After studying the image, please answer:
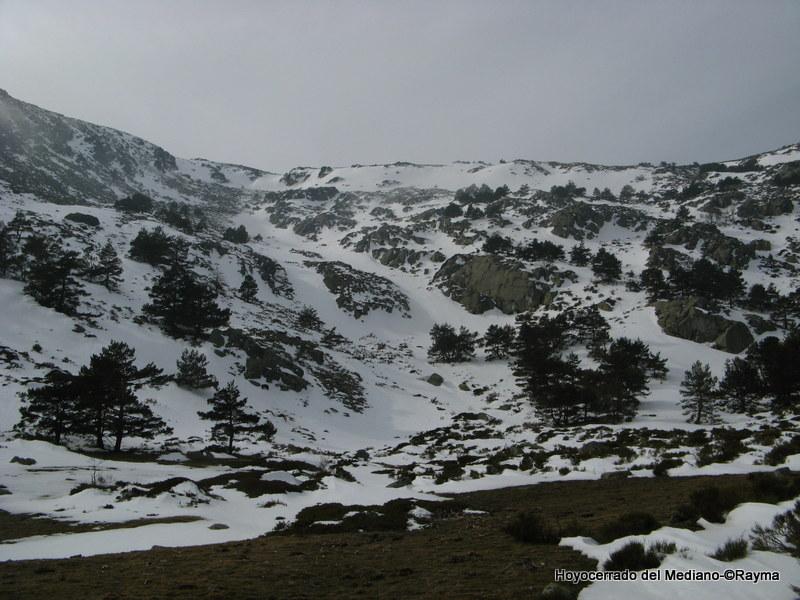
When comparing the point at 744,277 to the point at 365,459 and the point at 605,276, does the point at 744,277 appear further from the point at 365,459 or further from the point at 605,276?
the point at 365,459

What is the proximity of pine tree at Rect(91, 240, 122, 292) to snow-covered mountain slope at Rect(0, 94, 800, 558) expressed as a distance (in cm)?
147

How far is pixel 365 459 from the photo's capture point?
35.1 m

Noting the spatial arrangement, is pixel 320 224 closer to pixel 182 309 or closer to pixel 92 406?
pixel 182 309

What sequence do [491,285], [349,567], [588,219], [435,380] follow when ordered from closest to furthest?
[349,567] → [435,380] → [491,285] → [588,219]

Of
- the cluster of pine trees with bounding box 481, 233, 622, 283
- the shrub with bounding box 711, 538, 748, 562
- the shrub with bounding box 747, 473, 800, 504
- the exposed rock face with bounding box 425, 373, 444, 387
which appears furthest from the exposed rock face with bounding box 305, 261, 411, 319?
the shrub with bounding box 711, 538, 748, 562

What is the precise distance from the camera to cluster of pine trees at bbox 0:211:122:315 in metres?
50.2

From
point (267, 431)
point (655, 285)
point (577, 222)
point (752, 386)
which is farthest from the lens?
point (577, 222)

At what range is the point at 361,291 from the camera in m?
105

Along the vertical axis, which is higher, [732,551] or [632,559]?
[732,551]

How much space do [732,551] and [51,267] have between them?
62685mm

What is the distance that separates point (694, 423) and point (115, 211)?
111427mm

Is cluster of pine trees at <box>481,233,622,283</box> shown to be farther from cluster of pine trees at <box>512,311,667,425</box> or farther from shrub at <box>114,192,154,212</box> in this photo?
shrub at <box>114,192,154,212</box>

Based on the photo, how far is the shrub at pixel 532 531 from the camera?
871cm

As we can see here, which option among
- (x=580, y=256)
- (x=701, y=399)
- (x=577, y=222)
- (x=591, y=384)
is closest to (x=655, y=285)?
(x=580, y=256)
